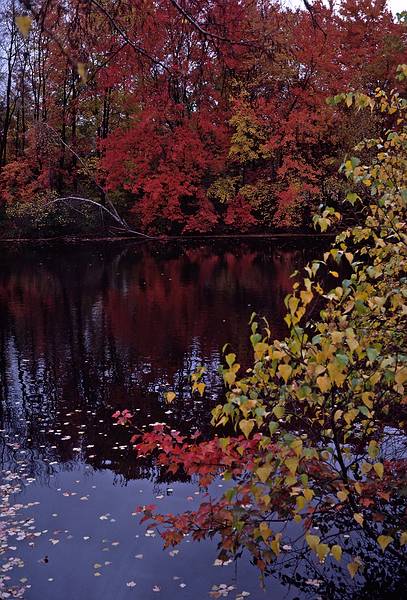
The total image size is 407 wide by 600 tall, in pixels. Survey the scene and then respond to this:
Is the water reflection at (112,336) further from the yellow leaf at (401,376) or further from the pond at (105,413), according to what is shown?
the yellow leaf at (401,376)

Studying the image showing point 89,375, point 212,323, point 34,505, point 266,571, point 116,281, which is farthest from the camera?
point 116,281

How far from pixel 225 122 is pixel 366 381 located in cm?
3932

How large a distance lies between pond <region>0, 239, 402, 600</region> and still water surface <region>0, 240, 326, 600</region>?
0.02 metres

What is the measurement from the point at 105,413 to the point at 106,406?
0.35 metres

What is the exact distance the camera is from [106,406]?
12.0 m

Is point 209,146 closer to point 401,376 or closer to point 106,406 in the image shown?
point 106,406

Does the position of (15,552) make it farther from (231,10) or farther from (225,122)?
(225,122)

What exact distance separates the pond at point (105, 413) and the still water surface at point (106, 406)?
21mm

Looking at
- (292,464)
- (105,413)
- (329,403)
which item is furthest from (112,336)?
(292,464)

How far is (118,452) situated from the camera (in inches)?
394

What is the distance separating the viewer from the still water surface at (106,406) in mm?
6973

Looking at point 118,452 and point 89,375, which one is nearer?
point 118,452

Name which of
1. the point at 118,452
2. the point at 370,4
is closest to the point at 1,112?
the point at 370,4

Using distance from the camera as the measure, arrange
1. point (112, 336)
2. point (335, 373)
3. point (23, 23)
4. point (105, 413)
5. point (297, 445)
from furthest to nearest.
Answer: point (112, 336) → point (105, 413) → point (297, 445) → point (335, 373) → point (23, 23)
